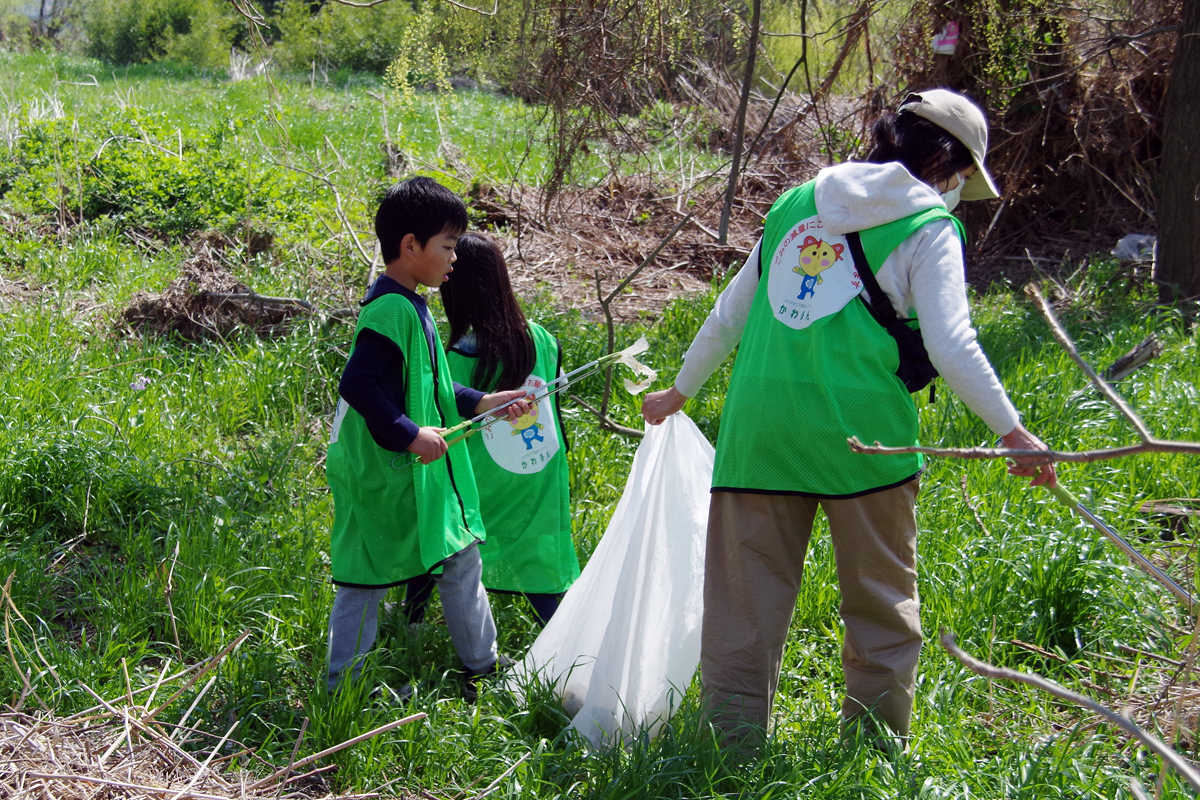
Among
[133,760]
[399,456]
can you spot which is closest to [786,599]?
[399,456]

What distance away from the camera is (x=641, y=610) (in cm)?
233

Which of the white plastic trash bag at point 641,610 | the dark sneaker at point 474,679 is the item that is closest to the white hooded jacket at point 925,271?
the white plastic trash bag at point 641,610

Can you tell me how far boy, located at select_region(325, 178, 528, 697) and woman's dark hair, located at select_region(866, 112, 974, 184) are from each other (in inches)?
→ 40.0

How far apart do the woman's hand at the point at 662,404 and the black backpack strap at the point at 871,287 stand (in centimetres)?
57

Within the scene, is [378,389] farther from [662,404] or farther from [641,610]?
[641,610]

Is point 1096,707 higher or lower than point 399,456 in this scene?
higher

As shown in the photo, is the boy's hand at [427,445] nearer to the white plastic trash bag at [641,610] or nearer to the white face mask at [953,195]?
the white plastic trash bag at [641,610]

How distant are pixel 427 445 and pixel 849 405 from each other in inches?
37.7

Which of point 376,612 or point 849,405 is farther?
point 376,612

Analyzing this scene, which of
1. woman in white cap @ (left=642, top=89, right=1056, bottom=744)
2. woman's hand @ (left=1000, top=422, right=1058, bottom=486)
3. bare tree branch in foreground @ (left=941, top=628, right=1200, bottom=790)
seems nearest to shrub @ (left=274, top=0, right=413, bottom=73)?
woman in white cap @ (left=642, top=89, right=1056, bottom=744)

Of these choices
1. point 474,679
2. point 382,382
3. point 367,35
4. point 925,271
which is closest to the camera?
point 925,271

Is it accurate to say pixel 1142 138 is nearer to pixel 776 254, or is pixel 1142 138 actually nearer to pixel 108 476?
pixel 776 254

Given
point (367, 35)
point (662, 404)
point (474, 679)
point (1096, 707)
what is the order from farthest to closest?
1. point (367, 35)
2. point (474, 679)
3. point (662, 404)
4. point (1096, 707)

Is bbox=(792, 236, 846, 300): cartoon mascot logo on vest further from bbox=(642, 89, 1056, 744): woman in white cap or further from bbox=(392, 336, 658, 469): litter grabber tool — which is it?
bbox=(392, 336, 658, 469): litter grabber tool
